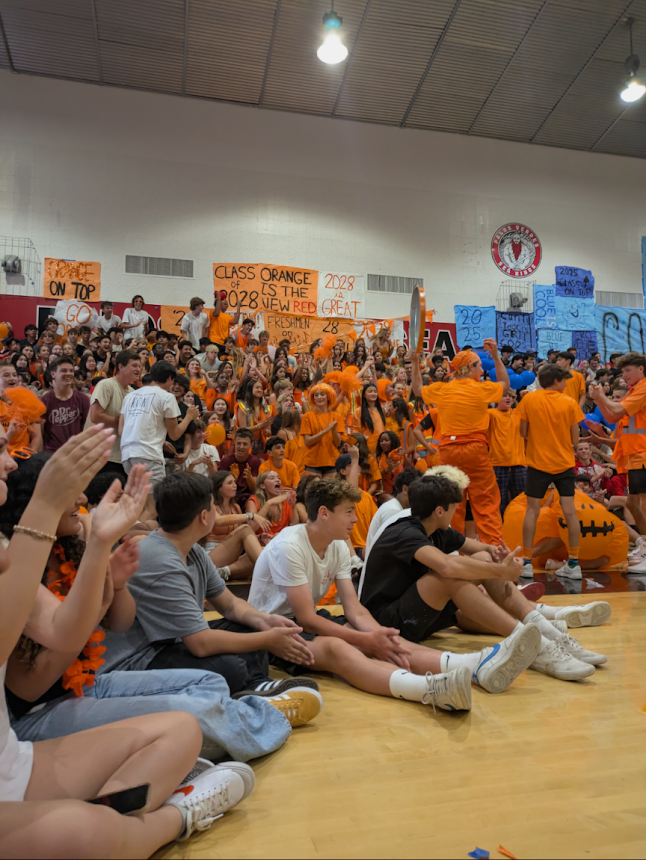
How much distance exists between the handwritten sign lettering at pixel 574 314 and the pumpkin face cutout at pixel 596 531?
11336 mm

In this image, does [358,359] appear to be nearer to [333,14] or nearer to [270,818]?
[333,14]

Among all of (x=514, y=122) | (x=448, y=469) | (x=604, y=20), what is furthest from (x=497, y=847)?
(x=514, y=122)

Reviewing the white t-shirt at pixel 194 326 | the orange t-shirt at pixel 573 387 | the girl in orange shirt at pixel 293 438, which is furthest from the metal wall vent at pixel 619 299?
the girl in orange shirt at pixel 293 438

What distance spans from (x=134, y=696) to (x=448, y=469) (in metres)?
2.57

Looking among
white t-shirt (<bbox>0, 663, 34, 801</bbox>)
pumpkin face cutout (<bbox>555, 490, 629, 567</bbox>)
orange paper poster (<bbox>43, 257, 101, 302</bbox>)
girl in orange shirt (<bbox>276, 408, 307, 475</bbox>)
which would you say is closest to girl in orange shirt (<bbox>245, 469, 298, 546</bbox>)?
girl in orange shirt (<bbox>276, 408, 307, 475</bbox>)

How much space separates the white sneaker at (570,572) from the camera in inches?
218

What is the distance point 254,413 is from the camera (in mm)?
7684

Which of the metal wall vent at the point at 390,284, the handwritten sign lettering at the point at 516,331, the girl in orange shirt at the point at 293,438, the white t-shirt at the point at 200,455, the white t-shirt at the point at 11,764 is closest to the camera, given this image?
the white t-shirt at the point at 11,764

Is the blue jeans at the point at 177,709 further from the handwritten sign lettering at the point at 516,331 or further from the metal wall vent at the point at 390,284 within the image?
the handwritten sign lettering at the point at 516,331

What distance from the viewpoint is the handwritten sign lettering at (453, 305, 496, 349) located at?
15883 millimetres

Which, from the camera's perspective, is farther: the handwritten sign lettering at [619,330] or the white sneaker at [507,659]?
the handwritten sign lettering at [619,330]

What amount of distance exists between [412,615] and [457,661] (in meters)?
0.39

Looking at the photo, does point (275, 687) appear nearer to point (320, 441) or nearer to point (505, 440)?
point (320, 441)

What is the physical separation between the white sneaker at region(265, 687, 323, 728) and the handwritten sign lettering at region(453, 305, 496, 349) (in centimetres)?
1403
